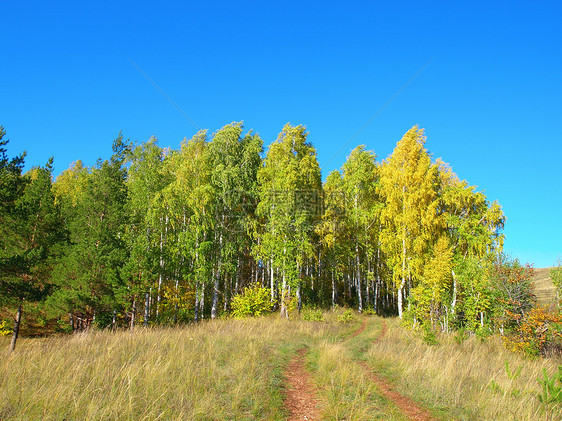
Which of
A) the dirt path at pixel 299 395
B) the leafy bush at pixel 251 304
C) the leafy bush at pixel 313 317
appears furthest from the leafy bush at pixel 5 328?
the dirt path at pixel 299 395

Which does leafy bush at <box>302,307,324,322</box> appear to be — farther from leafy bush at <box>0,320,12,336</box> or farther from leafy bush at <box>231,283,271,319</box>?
A: leafy bush at <box>0,320,12,336</box>

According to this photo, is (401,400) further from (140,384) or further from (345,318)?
(345,318)

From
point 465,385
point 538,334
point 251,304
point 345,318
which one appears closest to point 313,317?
point 345,318

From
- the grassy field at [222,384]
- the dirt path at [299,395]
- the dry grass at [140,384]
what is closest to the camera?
the dry grass at [140,384]

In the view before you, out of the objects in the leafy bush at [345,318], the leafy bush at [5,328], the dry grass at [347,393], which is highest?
the dry grass at [347,393]

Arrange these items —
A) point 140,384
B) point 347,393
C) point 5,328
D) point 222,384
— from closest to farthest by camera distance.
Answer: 1. point 140,384
2. point 222,384
3. point 347,393
4. point 5,328

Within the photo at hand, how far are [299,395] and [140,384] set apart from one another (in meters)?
3.19

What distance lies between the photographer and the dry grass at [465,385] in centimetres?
573

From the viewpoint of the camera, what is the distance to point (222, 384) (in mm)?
6191

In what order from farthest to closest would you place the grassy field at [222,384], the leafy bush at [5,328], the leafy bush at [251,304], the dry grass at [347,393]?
the leafy bush at [5,328]
the leafy bush at [251,304]
the dry grass at [347,393]
the grassy field at [222,384]

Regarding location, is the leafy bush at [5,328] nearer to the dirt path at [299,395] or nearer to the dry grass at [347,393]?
the dirt path at [299,395]

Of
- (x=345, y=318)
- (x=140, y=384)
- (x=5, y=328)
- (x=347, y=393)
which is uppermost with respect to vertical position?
(x=140, y=384)

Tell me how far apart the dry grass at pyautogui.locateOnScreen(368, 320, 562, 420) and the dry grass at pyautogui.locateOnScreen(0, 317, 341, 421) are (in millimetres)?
3103

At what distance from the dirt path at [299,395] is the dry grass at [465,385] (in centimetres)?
214
